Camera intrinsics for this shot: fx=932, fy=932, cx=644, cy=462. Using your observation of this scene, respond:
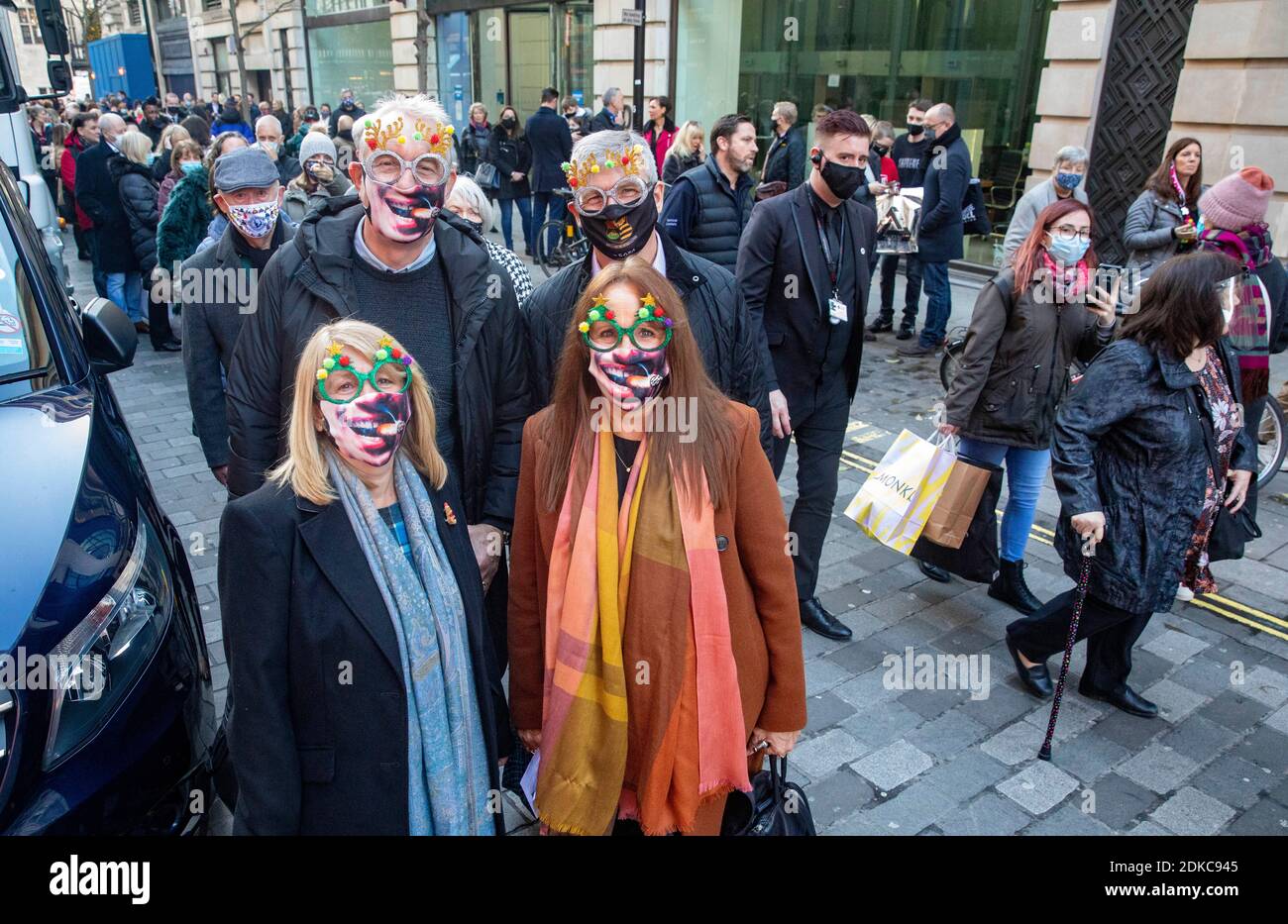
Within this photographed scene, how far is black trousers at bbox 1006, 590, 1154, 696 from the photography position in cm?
377

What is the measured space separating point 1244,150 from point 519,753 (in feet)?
29.1

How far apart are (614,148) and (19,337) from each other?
217cm

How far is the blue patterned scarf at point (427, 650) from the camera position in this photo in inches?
85.0

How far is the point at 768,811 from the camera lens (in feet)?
8.34

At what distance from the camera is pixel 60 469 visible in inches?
108

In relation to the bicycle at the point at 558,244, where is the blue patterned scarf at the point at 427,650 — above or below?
above

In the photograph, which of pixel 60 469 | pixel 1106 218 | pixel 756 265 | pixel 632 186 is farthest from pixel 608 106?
pixel 60 469

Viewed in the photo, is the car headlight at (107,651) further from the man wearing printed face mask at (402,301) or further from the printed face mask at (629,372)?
the printed face mask at (629,372)

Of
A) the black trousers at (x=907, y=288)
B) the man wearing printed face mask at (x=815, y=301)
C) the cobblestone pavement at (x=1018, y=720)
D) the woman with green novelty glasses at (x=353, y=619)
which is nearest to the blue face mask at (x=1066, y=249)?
the man wearing printed face mask at (x=815, y=301)

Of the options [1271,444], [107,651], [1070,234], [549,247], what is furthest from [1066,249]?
[549,247]

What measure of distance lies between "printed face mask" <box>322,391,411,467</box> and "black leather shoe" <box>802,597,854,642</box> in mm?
2730

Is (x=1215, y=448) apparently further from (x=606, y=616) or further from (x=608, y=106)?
(x=608, y=106)

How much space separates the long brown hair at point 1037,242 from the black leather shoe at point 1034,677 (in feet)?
5.36

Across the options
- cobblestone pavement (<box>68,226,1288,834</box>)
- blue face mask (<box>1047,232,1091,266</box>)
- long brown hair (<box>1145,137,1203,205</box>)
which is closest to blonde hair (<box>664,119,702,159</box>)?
long brown hair (<box>1145,137,1203,205</box>)
